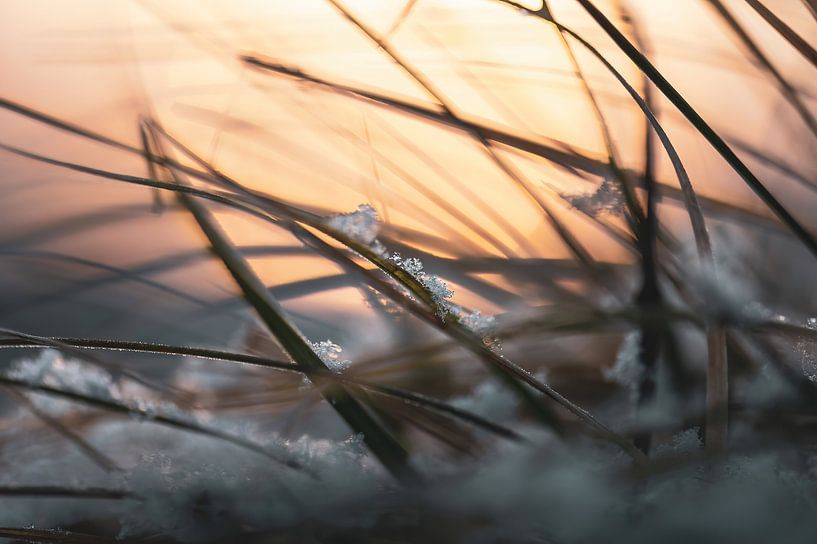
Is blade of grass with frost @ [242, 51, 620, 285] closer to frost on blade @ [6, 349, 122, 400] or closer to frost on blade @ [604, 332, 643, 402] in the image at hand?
frost on blade @ [604, 332, 643, 402]

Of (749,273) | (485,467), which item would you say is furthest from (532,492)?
(749,273)

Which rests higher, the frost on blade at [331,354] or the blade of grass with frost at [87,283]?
the blade of grass with frost at [87,283]

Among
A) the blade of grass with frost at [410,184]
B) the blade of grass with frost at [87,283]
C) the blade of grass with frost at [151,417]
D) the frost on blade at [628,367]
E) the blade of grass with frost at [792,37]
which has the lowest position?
the blade of grass with frost at [151,417]

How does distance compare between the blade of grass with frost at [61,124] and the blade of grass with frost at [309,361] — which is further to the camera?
the blade of grass with frost at [61,124]

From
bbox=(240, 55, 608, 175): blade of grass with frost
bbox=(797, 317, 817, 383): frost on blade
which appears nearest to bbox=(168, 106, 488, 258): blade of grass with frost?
bbox=(240, 55, 608, 175): blade of grass with frost

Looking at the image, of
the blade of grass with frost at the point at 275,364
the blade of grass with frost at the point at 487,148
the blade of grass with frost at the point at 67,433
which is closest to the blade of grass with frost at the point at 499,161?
the blade of grass with frost at the point at 487,148

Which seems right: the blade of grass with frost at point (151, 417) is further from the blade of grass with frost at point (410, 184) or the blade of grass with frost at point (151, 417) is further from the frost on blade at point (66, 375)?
the blade of grass with frost at point (410, 184)

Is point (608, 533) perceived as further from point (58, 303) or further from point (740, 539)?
point (58, 303)
